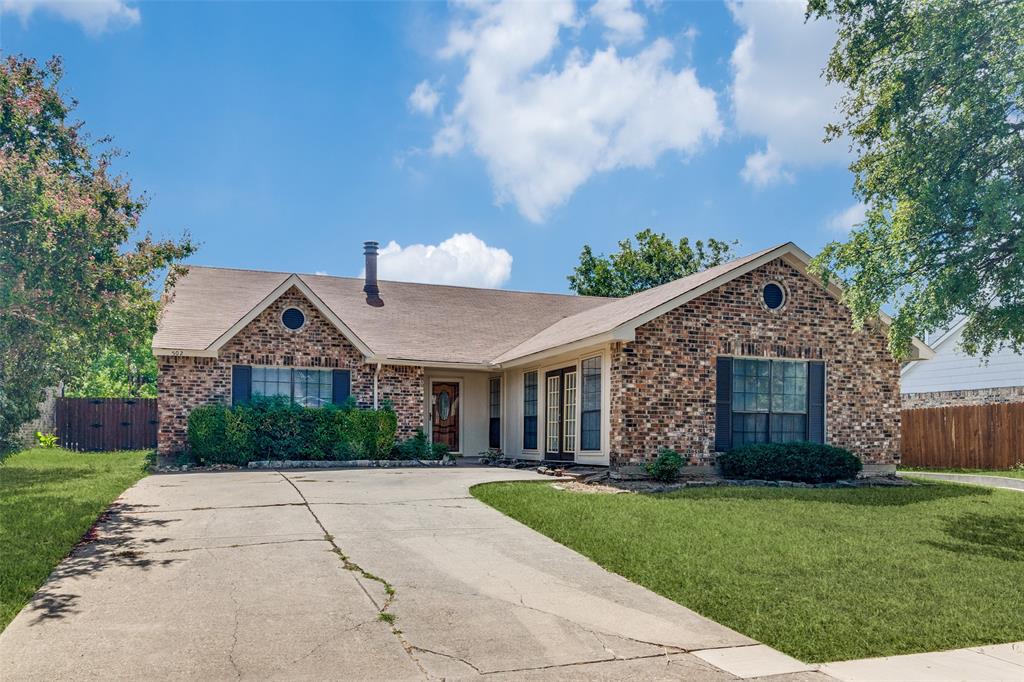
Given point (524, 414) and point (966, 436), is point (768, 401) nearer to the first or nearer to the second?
point (524, 414)

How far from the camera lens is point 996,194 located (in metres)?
10.8

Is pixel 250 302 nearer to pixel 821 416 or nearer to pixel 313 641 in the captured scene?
pixel 821 416

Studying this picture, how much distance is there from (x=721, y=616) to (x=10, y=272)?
976cm

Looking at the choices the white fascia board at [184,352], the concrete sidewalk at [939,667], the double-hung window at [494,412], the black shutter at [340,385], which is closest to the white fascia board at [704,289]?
the double-hung window at [494,412]

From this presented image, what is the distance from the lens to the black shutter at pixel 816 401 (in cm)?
1747

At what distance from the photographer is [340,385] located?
20.3m

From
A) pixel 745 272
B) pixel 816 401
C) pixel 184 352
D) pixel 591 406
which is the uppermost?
pixel 745 272

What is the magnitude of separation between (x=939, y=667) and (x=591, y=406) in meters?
11.6

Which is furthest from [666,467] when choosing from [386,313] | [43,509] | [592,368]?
[386,313]

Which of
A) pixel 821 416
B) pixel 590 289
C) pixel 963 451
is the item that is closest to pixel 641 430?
pixel 821 416

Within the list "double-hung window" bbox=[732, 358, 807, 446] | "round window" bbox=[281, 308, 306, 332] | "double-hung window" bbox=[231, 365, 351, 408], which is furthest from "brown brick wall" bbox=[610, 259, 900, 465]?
"round window" bbox=[281, 308, 306, 332]

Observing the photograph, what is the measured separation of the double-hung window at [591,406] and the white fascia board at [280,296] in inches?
214

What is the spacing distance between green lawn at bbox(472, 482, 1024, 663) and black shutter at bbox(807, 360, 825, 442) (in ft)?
9.67

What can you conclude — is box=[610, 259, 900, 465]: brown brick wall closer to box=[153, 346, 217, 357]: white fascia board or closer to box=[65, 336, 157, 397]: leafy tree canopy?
box=[153, 346, 217, 357]: white fascia board
